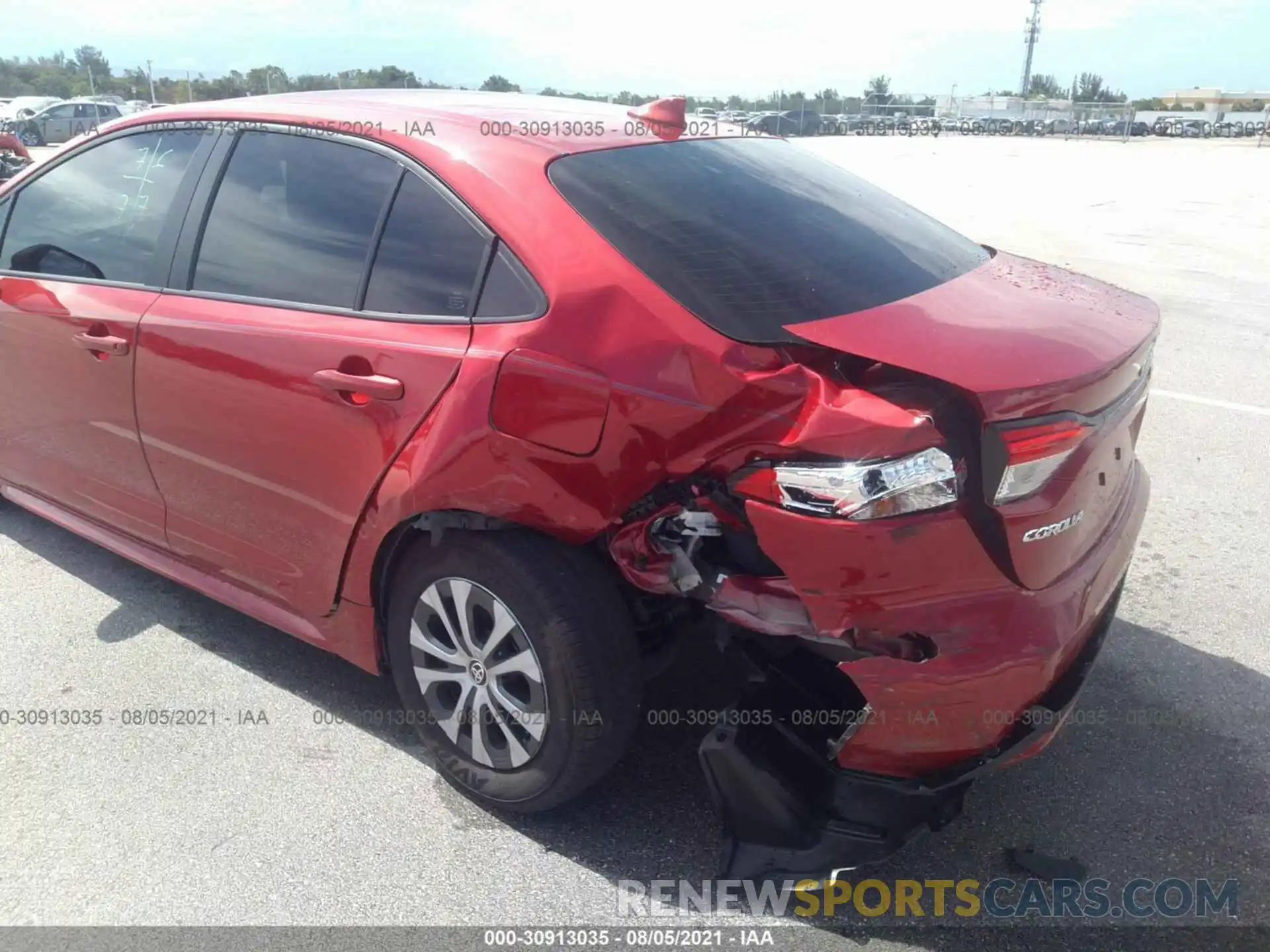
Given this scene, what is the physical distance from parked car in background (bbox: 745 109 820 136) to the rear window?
1310 inches

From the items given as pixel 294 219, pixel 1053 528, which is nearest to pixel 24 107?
pixel 294 219

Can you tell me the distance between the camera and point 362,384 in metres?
2.54

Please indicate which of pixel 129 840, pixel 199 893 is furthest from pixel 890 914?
pixel 129 840

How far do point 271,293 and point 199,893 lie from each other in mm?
1610

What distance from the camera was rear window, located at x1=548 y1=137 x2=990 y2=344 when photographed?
2320mm

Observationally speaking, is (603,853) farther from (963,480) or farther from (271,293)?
(271,293)

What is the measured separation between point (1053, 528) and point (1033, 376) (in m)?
0.34

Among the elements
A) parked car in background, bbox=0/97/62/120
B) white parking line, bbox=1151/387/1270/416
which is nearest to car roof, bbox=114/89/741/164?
white parking line, bbox=1151/387/1270/416

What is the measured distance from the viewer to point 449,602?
257cm

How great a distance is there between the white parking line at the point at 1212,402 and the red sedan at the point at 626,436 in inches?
130

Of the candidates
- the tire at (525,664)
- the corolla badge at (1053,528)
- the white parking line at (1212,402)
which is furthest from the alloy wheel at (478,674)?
the white parking line at (1212,402)

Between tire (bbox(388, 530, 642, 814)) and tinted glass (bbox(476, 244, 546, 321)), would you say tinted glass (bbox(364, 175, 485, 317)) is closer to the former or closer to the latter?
tinted glass (bbox(476, 244, 546, 321))

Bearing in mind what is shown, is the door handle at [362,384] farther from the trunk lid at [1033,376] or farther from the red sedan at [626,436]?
the trunk lid at [1033,376]

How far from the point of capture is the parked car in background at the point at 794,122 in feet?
121
